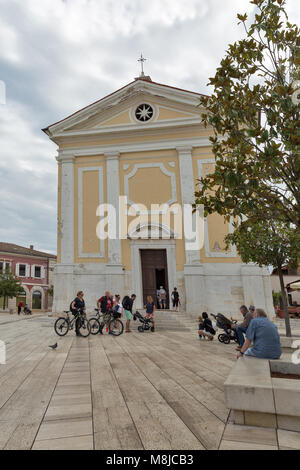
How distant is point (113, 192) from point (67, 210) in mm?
2941

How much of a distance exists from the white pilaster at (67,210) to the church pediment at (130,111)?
222 centimetres

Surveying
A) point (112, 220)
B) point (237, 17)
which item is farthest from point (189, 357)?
point (112, 220)

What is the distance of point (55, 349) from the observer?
8039 mm

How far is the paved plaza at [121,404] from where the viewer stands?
2893 mm

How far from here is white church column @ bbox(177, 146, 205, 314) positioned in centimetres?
1633

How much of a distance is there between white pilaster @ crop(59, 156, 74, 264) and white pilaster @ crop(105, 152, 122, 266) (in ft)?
7.38

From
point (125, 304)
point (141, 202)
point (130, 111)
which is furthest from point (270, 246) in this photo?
point (130, 111)

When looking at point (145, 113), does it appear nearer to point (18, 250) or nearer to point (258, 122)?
point (258, 122)

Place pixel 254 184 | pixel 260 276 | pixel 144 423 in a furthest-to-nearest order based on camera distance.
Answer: pixel 260 276
pixel 254 184
pixel 144 423

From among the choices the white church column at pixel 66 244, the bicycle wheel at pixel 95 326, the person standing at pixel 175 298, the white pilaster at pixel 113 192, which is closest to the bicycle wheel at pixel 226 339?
the bicycle wheel at pixel 95 326

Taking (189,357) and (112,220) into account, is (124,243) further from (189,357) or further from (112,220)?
(189,357)

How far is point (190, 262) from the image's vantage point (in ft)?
55.6
